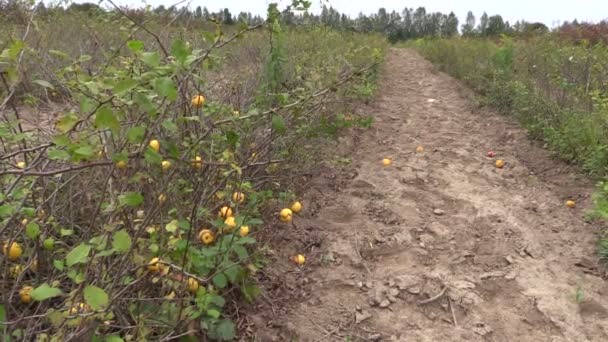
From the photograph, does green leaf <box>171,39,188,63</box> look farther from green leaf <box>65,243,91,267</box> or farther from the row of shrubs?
the row of shrubs

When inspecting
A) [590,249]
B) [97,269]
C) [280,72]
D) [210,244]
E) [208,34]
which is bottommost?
[590,249]

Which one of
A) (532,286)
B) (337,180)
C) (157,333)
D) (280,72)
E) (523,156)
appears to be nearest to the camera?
(157,333)

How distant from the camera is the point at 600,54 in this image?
245 inches

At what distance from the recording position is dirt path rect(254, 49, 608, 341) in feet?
7.42

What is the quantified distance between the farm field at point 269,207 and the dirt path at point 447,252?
0.01m

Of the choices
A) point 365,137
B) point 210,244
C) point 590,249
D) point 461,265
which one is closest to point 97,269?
point 210,244

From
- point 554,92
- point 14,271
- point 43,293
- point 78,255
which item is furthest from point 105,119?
point 554,92

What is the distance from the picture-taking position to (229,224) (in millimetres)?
1974

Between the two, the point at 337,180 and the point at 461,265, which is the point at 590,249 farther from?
the point at 337,180

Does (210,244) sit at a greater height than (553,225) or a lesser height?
greater

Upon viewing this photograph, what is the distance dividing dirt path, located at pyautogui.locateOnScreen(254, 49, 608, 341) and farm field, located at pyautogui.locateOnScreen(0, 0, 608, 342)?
13 mm

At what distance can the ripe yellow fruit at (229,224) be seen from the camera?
1967 mm

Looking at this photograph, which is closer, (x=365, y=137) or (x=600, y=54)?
(x=365, y=137)

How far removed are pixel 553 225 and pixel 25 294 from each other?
293 centimetres
